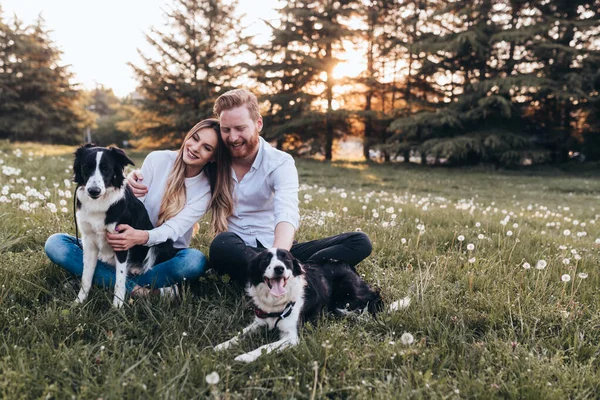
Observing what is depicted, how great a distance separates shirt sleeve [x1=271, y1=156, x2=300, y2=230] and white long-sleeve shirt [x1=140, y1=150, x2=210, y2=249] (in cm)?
70

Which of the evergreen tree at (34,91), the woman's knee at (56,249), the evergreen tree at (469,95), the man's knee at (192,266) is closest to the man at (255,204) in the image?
the man's knee at (192,266)

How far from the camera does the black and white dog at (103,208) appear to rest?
3.12 metres

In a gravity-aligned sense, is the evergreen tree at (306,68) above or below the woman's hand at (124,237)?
above

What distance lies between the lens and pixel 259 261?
3059mm

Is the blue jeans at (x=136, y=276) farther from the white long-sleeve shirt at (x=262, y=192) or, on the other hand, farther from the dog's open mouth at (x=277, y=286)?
the dog's open mouth at (x=277, y=286)

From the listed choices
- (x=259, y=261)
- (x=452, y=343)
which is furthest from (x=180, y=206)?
(x=452, y=343)

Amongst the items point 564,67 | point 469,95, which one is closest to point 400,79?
point 469,95

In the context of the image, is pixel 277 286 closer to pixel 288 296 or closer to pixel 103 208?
pixel 288 296

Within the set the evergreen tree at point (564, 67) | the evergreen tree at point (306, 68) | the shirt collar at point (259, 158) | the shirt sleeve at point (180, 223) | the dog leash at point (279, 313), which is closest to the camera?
the dog leash at point (279, 313)

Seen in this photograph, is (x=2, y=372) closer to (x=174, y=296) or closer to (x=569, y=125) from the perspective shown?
(x=174, y=296)

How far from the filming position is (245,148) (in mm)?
3875

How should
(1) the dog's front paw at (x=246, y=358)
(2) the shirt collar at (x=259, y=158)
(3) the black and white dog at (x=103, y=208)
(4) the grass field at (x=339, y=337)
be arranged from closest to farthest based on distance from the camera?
1. (4) the grass field at (x=339, y=337)
2. (1) the dog's front paw at (x=246, y=358)
3. (3) the black and white dog at (x=103, y=208)
4. (2) the shirt collar at (x=259, y=158)

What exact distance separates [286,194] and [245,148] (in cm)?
61

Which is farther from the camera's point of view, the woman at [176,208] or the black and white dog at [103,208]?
the woman at [176,208]
